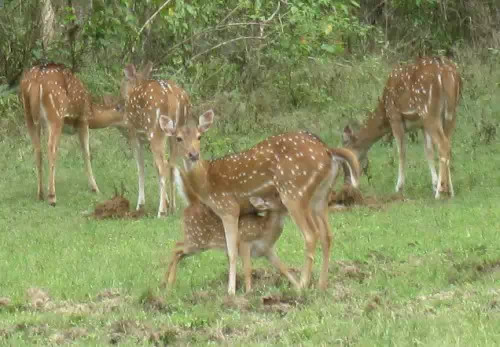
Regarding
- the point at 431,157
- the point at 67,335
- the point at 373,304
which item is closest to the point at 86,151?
the point at 431,157

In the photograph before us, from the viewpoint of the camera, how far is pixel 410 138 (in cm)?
1875

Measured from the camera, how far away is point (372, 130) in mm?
16734

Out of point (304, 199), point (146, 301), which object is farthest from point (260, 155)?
point (146, 301)

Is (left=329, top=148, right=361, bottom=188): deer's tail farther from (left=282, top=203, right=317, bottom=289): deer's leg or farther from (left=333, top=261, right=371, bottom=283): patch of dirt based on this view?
(left=333, top=261, right=371, bottom=283): patch of dirt

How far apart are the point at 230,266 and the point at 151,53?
11.4 meters

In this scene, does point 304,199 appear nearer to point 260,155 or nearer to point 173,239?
point 260,155

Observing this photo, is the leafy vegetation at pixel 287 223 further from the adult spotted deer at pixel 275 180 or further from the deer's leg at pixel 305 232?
the adult spotted deer at pixel 275 180

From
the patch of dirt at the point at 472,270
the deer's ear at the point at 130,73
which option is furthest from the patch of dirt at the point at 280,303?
the deer's ear at the point at 130,73

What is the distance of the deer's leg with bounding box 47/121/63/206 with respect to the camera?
16.0m

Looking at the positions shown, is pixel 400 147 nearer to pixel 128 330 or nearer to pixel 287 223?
pixel 287 223

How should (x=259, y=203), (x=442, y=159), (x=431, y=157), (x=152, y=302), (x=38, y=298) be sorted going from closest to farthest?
1. (x=152, y=302)
2. (x=38, y=298)
3. (x=259, y=203)
4. (x=442, y=159)
5. (x=431, y=157)

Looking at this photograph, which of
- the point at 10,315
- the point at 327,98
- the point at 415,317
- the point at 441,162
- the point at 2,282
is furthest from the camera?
the point at 327,98

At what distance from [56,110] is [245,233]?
21.3ft

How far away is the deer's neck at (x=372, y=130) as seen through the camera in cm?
1669
